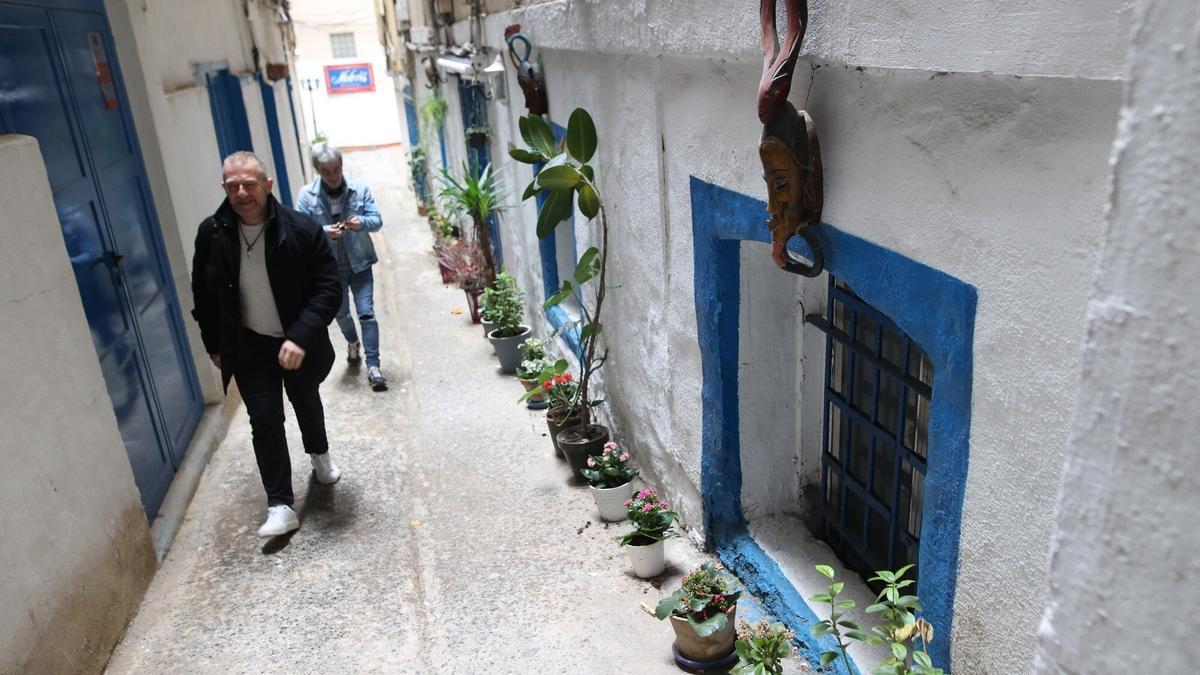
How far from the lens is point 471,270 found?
24.8 feet

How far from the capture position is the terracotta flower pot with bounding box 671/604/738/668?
10.1 ft

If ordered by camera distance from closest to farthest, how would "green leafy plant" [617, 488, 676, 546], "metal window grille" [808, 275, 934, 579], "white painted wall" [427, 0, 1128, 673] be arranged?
1. "white painted wall" [427, 0, 1128, 673]
2. "metal window grille" [808, 275, 934, 579]
3. "green leafy plant" [617, 488, 676, 546]

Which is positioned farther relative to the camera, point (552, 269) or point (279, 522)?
point (552, 269)

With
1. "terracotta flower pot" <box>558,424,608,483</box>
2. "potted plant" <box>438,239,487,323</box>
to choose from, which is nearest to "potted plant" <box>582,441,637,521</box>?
"terracotta flower pot" <box>558,424,608,483</box>

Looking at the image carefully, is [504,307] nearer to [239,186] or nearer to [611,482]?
[611,482]

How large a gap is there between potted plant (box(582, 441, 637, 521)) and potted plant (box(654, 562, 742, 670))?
40.7 inches

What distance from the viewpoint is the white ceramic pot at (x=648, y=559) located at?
3621 mm

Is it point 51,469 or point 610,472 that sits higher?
point 51,469

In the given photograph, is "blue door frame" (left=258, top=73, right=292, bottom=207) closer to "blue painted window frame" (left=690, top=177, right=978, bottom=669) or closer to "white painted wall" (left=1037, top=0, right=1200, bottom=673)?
"blue painted window frame" (left=690, top=177, right=978, bottom=669)

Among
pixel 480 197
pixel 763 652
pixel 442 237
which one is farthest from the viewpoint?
pixel 442 237

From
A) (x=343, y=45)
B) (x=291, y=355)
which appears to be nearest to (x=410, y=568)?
(x=291, y=355)

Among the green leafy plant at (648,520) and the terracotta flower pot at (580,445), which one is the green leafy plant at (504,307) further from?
the green leafy plant at (648,520)

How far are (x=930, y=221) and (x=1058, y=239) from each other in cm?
39

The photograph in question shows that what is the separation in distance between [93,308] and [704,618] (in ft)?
10.1
